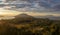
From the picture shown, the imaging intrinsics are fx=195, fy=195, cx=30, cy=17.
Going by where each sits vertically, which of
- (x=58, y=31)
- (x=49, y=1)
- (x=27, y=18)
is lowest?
(x=58, y=31)

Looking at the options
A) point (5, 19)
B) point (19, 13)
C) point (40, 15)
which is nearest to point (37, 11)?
point (40, 15)

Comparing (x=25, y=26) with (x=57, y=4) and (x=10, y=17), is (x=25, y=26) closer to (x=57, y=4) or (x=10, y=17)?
(x=10, y=17)

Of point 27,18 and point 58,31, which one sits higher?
point 27,18

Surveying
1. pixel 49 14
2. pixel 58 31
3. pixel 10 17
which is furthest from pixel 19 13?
pixel 58 31

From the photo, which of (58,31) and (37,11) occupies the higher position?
(37,11)

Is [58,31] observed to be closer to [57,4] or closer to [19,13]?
[57,4]
